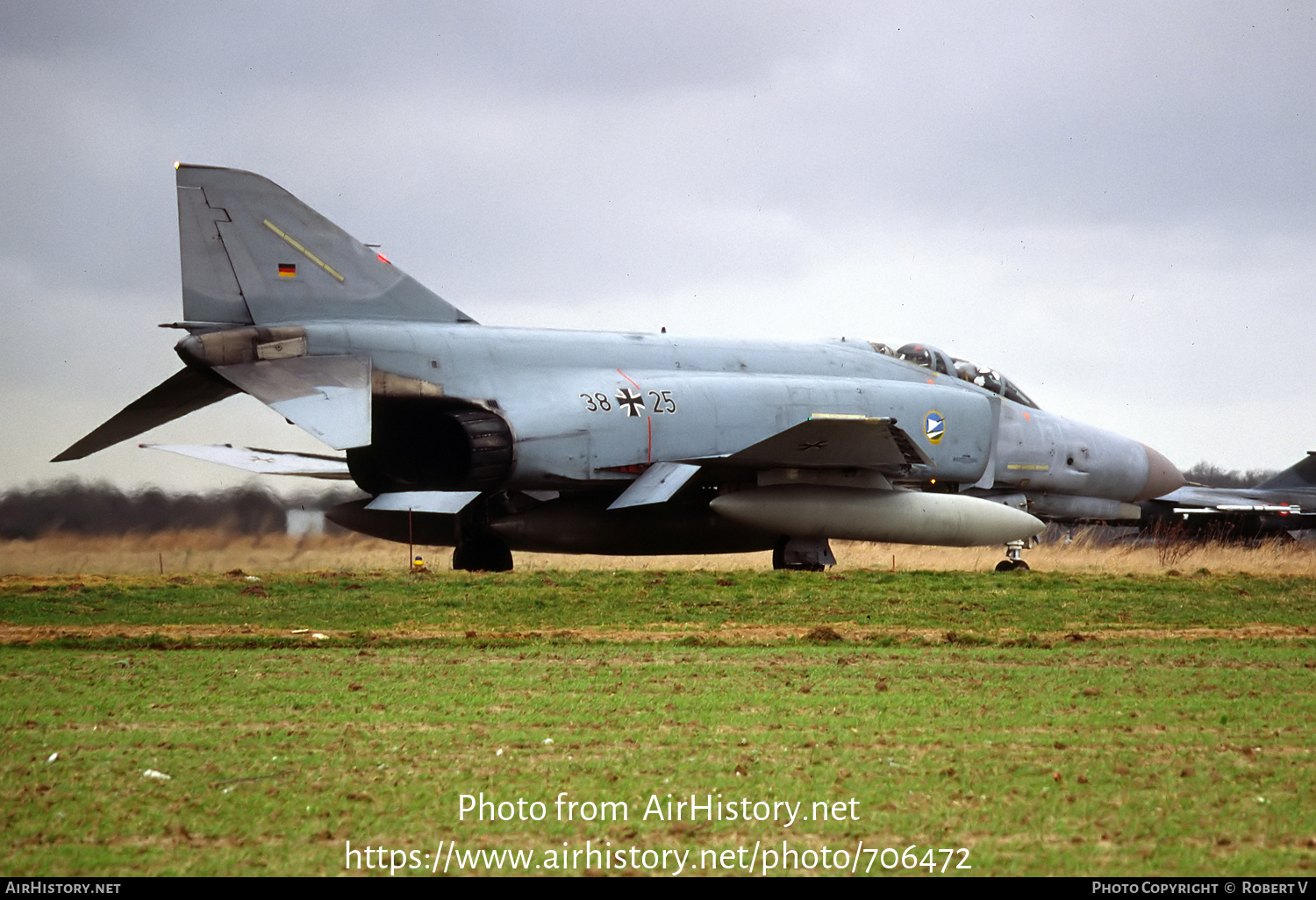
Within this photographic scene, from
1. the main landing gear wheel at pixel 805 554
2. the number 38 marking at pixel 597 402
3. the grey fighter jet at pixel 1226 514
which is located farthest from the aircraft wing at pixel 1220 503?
the number 38 marking at pixel 597 402

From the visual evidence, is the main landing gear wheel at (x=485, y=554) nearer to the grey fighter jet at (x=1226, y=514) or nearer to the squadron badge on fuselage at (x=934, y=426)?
the squadron badge on fuselage at (x=934, y=426)

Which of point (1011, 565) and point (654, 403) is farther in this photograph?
point (1011, 565)

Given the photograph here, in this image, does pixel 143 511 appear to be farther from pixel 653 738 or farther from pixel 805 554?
pixel 653 738

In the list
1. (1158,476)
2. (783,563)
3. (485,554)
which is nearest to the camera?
(783,563)

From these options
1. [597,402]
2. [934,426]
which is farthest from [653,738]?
[934,426]

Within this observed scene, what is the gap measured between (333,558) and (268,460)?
198cm

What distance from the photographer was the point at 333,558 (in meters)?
20.1

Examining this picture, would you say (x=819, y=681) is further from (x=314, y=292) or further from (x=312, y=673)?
(x=314, y=292)

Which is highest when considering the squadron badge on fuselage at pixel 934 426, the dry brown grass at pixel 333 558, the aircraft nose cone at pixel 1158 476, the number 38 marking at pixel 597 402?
the number 38 marking at pixel 597 402

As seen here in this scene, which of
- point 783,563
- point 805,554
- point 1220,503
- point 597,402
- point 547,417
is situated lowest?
point 783,563

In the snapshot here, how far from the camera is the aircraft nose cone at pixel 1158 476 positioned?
23.3 meters

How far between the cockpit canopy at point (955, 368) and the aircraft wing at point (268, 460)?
8.83 meters

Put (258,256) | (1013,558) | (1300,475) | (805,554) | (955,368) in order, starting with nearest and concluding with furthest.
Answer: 1. (258,256)
2. (805,554)
3. (1013,558)
4. (955,368)
5. (1300,475)

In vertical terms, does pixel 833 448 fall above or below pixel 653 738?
above
